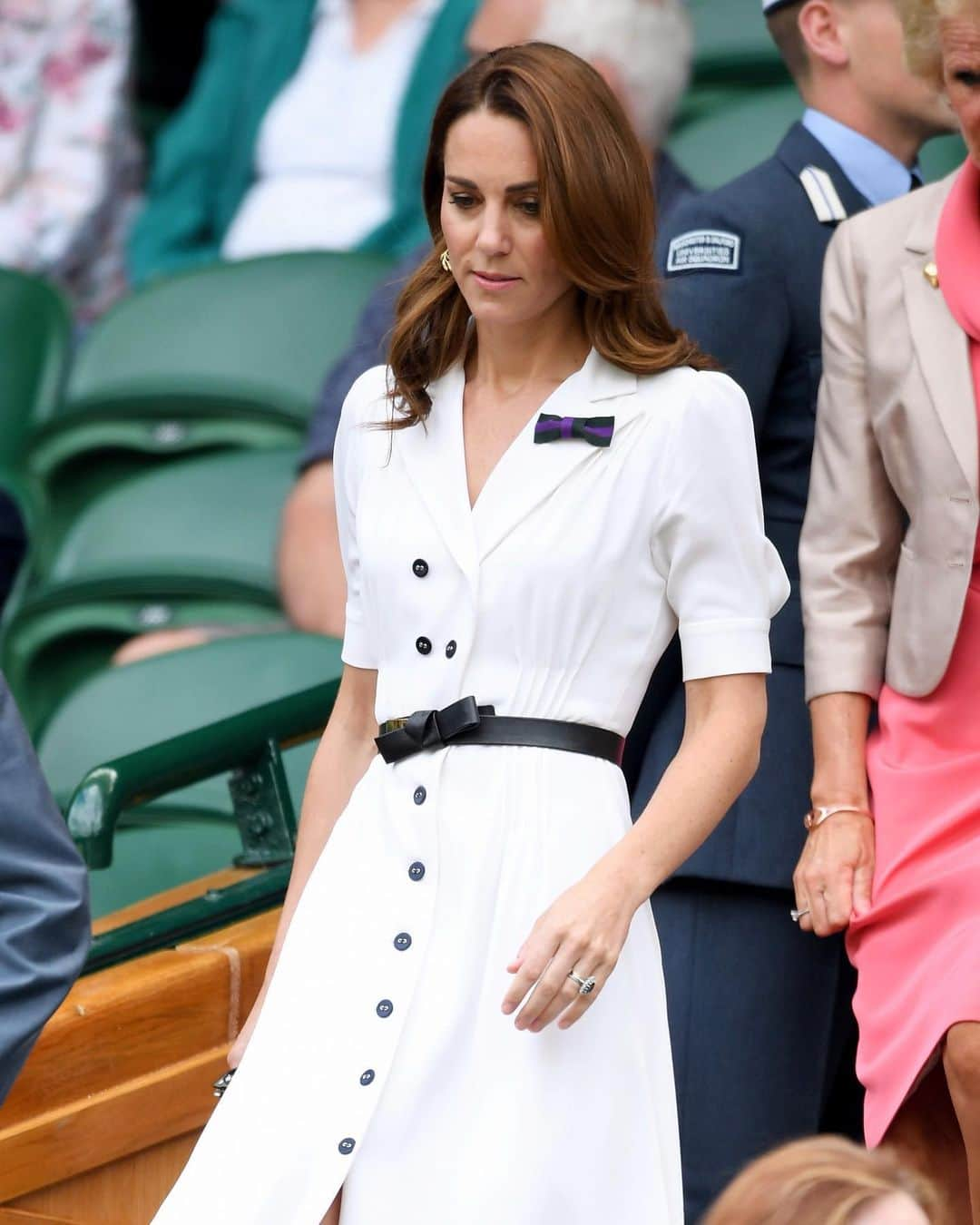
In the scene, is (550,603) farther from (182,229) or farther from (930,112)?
(182,229)

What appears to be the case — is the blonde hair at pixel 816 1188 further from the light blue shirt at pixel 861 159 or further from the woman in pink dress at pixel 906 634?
the light blue shirt at pixel 861 159

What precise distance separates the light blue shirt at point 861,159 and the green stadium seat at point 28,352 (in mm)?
2681

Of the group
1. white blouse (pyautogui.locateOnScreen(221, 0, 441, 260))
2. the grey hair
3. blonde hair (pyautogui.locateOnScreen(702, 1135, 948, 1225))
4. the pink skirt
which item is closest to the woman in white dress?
the pink skirt

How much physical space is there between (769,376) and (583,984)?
1002mm

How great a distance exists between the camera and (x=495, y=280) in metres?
2.17

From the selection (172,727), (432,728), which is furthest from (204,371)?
(432,728)

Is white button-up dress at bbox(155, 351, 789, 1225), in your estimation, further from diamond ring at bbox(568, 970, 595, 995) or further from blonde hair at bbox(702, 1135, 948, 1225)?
blonde hair at bbox(702, 1135, 948, 1225)

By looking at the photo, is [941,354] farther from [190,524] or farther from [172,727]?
[190,524]

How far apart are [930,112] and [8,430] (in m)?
2.82

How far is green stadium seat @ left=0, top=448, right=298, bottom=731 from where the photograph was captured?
461cm

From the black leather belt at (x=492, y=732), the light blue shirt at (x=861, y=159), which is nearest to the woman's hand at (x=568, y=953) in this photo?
the black leather belt at (x=492, y=732)

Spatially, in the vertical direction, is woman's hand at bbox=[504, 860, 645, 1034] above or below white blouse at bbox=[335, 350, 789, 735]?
below

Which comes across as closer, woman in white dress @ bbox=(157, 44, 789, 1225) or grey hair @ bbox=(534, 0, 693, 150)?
woman in white dress @ bbox=(157, 44, 789, 1225)

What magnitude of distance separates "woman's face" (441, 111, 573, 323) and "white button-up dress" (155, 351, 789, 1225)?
106 millimetres
